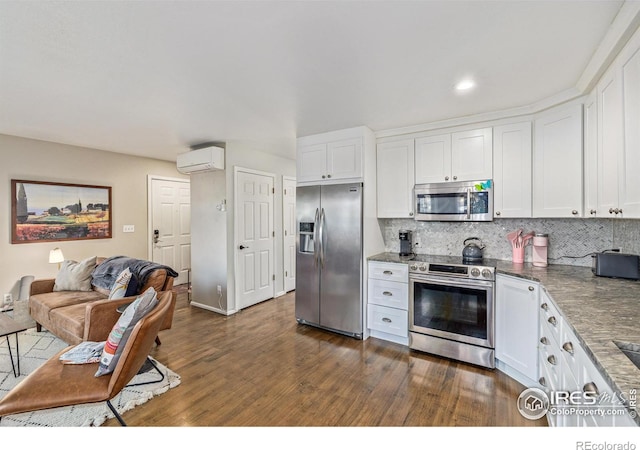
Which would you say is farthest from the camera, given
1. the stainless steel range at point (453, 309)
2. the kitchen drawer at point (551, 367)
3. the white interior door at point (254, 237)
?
the white interior door at point (254, 237)

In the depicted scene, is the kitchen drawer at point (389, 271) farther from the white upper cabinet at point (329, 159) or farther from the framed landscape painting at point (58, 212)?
the framed landscape painting at point (58, 212)

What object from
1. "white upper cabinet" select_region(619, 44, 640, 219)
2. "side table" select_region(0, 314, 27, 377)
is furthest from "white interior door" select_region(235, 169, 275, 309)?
"white upper cabinet" select_region(619, 44, 640, 219)

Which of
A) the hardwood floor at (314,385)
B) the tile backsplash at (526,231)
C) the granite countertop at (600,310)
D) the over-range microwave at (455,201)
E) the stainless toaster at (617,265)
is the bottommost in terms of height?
the hardwood floor at (314,385)

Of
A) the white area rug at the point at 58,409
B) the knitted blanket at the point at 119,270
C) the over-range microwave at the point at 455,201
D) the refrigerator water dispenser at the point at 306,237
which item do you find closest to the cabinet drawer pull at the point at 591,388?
the over-range microwave at the point at 455,201

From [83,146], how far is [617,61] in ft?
18.9

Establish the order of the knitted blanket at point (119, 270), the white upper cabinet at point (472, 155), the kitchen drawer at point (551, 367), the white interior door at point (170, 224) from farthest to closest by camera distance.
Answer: the white interior door at point (170, 224) < the knitted blanket at point (119, 270) < the white upper cabinet at point (472, 155) < the kitchen drawer at point (551, 367)

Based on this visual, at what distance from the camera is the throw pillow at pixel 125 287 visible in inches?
108

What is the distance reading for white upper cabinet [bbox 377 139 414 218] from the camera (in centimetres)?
326

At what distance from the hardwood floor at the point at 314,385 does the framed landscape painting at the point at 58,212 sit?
2254 mm

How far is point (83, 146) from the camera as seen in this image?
165 inches

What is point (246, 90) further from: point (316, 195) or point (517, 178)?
point (517, 178)

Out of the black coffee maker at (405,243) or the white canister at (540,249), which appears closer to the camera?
the white canister at (540,249)

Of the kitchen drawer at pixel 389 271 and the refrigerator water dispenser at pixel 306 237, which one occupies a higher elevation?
the refrigerator water dispenser at pixel 306 237

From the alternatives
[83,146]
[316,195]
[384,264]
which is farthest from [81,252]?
[384,264]
